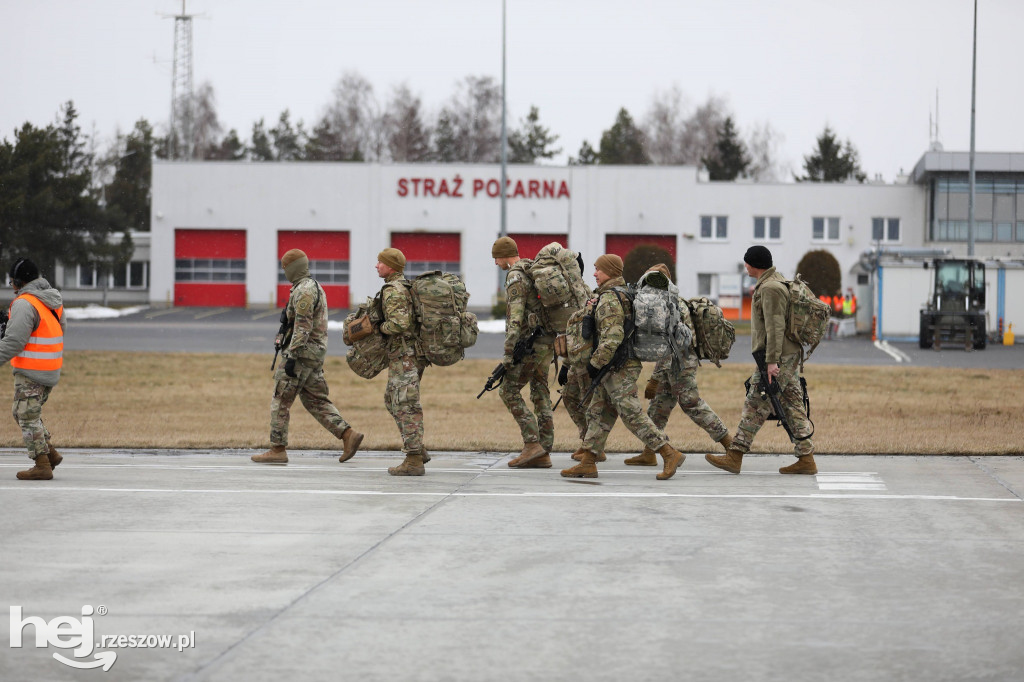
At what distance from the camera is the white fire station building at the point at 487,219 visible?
59719mm

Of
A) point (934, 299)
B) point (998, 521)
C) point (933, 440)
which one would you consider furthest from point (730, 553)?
point (934, 299)

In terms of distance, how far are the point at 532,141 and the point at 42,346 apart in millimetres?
92857

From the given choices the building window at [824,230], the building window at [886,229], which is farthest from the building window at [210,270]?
the building window at [886,229]

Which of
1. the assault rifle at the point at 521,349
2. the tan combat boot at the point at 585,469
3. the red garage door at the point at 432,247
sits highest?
the red garage door at the point at 432,247

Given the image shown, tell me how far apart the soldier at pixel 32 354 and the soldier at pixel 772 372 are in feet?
17.2

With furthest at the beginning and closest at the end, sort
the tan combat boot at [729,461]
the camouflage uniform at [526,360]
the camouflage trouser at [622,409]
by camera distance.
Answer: the camouflage uniform at [526,360], the tan combat boot at [729,461], the camouflage trouser at [622,409]

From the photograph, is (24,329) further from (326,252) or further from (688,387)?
(326,252)

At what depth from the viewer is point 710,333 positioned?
10.8m

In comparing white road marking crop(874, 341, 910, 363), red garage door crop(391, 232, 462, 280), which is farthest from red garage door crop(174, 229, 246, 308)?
white road marking crop(874, 341, 910, 363)

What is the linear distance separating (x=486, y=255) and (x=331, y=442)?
4712cm

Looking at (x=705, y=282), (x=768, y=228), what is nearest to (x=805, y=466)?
(x=705, y=282)

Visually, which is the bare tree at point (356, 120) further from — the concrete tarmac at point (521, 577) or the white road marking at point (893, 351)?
the concrete tarmac at point (521, 577)

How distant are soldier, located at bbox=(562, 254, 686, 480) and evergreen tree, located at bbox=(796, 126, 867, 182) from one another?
86112 mm

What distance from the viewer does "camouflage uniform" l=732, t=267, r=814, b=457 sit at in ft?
33.1
